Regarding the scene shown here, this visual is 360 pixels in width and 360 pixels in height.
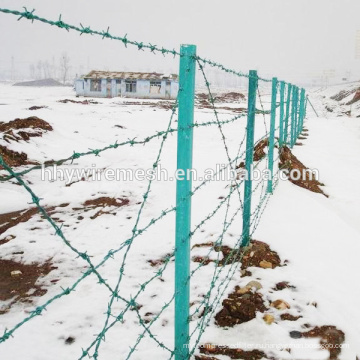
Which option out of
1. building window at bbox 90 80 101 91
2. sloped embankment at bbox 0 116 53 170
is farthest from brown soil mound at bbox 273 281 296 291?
building window at bbox 90 80 101 91

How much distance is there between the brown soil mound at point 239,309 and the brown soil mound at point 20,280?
6.58 ft

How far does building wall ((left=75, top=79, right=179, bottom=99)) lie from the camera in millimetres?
44469

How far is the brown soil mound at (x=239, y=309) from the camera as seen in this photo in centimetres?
301

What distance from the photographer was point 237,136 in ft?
49.0

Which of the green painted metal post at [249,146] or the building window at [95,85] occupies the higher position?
the building window at [95,85]

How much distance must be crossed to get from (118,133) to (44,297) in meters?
12.2

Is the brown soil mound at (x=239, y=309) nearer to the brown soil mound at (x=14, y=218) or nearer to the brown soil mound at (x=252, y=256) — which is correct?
the brown soil mound at (x=252, y=256)

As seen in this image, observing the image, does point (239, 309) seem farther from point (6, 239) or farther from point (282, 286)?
point (6, 239)

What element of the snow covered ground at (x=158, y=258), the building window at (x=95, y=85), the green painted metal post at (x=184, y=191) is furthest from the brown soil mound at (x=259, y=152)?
the building window at (x=95, y=85)

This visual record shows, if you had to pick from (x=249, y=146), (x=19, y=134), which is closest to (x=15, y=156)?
(x=19, y=134)

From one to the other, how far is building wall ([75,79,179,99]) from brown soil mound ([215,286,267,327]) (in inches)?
1682

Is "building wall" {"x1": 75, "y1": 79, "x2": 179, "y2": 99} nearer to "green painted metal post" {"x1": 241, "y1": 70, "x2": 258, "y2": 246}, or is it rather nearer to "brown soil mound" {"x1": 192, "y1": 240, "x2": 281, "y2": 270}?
"green painted metal post" {"x1": 241, "y1": 70, "x2": 258, "y2": 246}

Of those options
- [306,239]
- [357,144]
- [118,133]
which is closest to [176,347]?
[306,239]

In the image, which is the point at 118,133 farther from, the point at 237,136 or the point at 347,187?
the point at 347,187
